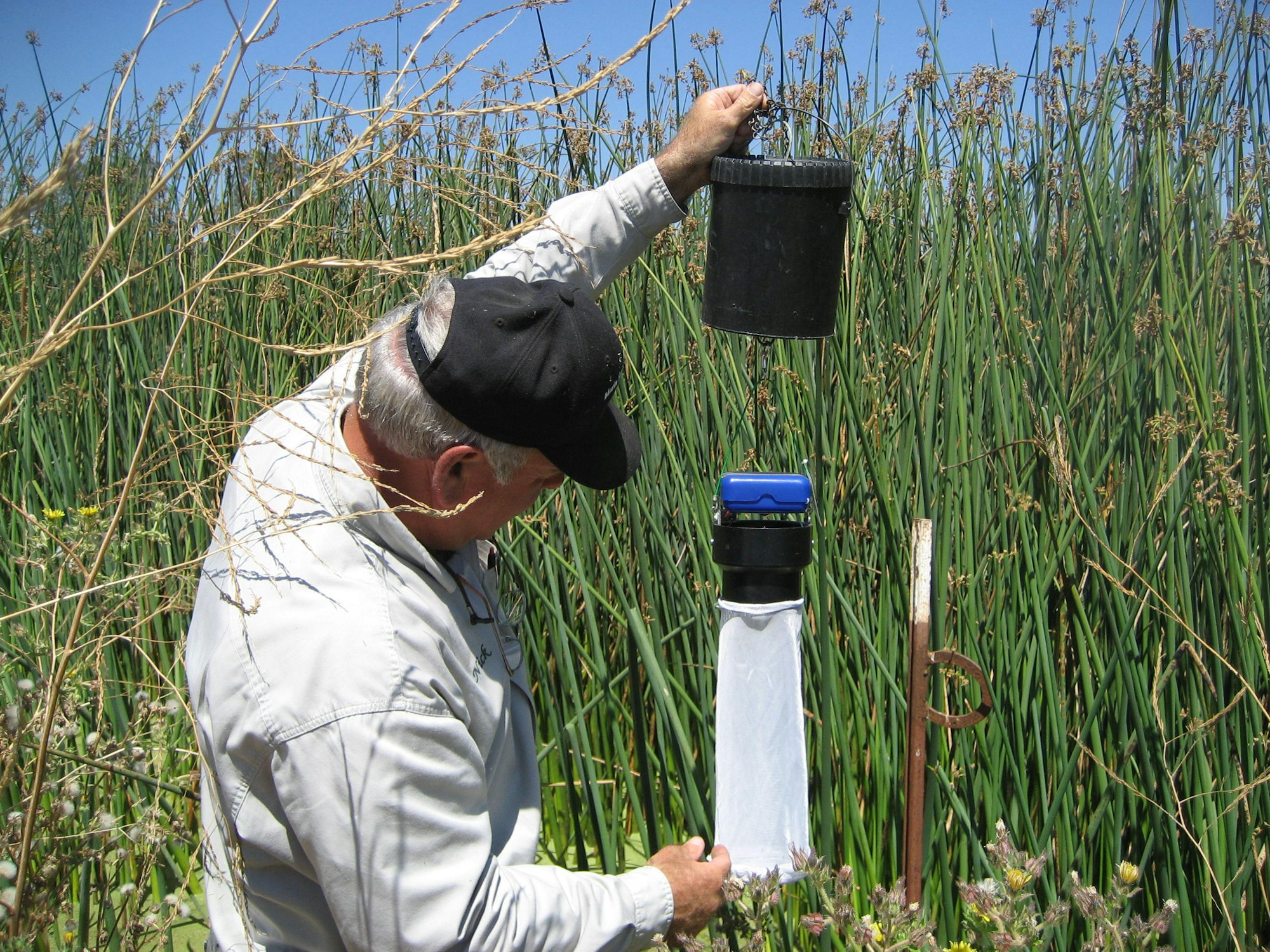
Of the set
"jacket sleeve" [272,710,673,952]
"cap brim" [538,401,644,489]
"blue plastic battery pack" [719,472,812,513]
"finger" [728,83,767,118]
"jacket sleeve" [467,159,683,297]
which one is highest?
"finger" [728,83,767,118]

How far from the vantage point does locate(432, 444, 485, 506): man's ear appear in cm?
120

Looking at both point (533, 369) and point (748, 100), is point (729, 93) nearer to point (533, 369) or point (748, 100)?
point (748, 100)

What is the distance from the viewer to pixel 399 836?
1028mm

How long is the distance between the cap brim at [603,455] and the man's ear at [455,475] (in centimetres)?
9

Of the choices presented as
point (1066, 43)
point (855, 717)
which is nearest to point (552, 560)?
point (855, 717)

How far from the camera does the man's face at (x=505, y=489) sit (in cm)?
124

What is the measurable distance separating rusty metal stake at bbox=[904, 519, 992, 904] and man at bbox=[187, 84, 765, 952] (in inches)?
10.1

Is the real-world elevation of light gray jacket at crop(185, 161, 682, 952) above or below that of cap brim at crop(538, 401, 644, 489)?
below

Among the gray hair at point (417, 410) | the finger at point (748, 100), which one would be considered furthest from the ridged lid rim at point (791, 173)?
the gray hair at point (417, 410)

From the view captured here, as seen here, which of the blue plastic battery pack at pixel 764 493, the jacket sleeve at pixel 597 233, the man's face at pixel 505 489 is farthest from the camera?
the jacket sleeve at pixel 597 233

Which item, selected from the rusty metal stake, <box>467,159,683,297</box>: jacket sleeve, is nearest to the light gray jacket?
the rusty metal stake

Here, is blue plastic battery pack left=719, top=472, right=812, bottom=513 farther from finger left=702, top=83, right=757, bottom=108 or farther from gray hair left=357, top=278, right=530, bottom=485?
finger left=702, top=83, right=757, bottom=108

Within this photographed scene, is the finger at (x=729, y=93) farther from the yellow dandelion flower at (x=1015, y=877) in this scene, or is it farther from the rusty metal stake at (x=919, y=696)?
the yellow dandelion flower at (x=1015, y=877)

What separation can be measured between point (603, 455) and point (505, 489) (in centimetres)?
13
